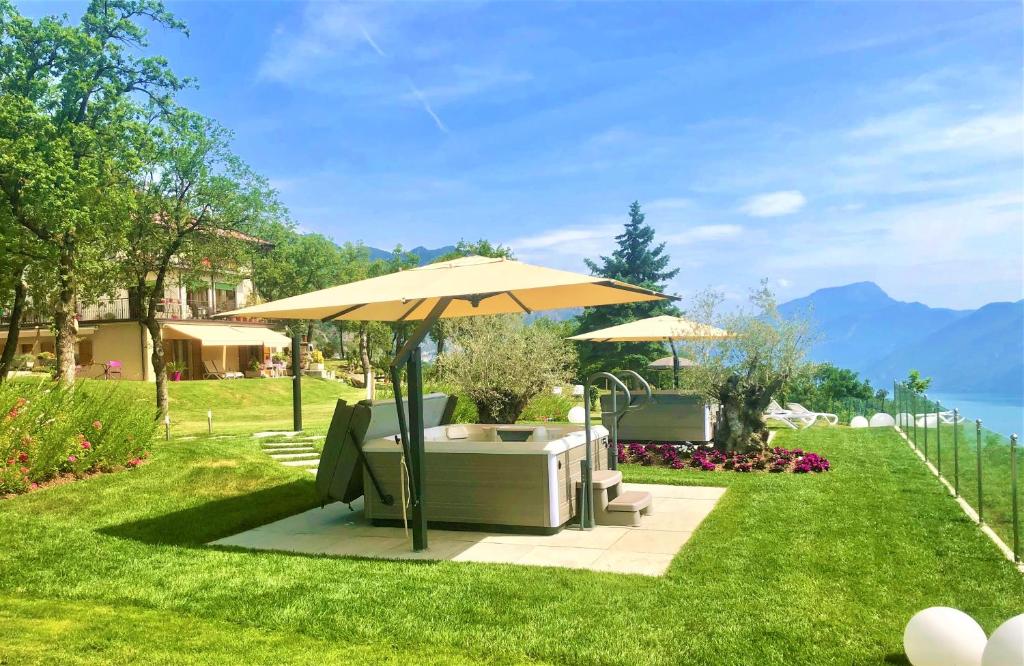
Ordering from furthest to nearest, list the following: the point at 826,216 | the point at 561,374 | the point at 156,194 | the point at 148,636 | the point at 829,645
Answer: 1. the point at 826,216
2. the point at 156,194
3. the point at 561,374
4. the point at 148,636
5. the point at 829,645

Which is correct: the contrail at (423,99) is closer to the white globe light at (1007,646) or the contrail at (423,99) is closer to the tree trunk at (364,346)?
the tree trunk at (364,346)

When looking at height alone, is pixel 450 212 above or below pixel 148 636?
above

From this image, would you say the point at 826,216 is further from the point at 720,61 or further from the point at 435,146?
the point at 720,61

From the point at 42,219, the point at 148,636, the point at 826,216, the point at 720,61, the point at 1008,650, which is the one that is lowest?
the point at 148,636

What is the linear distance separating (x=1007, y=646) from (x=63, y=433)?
893 cm

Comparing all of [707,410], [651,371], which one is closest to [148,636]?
[707,410]

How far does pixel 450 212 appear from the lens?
11488 cm

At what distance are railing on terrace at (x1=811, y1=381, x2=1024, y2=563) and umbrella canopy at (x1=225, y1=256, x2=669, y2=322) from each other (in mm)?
2874

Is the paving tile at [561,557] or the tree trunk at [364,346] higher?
the tree trunk at [364,346]

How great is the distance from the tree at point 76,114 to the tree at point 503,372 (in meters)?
9.80

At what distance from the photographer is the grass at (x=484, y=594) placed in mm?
4023

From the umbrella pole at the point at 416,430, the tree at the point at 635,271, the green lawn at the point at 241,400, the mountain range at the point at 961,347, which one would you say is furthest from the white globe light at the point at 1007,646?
the mountain range at the point at 961,347

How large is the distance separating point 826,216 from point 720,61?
192 feet

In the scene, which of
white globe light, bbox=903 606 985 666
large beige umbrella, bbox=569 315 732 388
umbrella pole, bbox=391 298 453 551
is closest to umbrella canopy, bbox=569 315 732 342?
large beige umbrella, bbox=569 315 732 388
